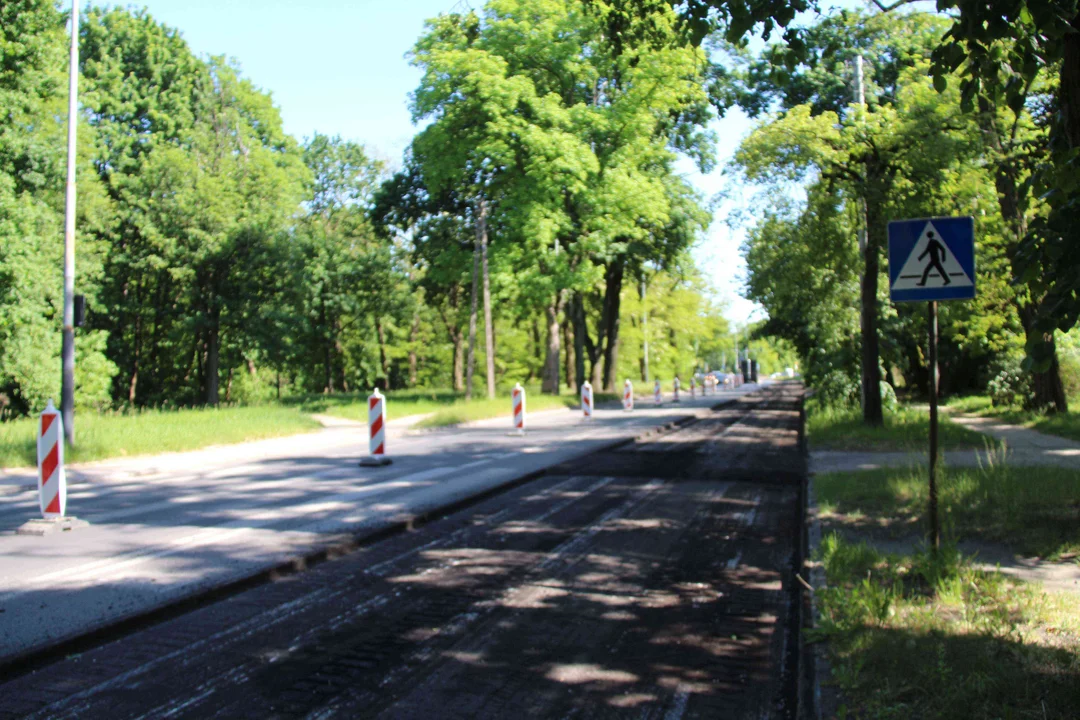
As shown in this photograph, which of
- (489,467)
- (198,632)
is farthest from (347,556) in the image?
(489,467)

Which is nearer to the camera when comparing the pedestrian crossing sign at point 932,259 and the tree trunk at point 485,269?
the pedestrian crossing sign at point 932,259

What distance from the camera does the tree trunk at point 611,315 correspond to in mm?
43344

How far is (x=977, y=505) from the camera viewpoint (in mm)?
8586


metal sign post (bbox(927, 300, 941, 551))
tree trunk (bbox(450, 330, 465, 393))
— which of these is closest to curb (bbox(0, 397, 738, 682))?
metal sign post (bbox(927, 300, 941, 551))

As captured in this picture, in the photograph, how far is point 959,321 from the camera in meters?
22.6

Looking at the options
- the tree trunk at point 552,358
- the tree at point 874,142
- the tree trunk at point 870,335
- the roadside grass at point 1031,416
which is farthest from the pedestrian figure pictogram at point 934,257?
the tree trunk at point 552,358

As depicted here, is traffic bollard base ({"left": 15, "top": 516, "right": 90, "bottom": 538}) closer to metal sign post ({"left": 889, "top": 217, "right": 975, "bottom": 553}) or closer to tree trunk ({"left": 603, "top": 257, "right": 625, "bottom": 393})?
metal sign post ({"left": 889, "top": 217, "right": 975, "bottom": 553})

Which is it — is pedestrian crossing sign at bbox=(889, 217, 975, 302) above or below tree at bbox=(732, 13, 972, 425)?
below

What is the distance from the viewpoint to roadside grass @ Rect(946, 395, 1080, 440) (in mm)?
17906

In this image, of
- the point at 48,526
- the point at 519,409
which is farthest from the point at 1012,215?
the point at 48,526

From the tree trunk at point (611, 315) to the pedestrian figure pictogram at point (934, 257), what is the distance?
115 feet

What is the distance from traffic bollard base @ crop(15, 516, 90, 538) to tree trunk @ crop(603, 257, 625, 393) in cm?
3406

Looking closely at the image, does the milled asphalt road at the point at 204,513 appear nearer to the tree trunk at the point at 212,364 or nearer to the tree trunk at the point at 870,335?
the tree trunk at the point at 870,335

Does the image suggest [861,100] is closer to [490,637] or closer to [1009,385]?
[1009,385]
